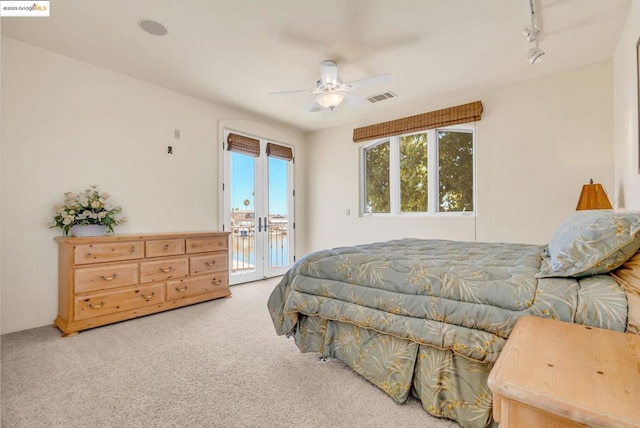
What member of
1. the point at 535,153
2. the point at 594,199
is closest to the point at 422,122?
the point at 535,153

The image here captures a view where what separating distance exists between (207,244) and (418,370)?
2.84 metres

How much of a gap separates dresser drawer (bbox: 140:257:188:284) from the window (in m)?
2.96

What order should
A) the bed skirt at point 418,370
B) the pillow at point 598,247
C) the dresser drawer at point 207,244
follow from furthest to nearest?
1. the dresser drawer at point 207,244
2. the bed skirt at point 418,370
3. the pillow at point 598,247

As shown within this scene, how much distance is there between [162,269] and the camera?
3184mm

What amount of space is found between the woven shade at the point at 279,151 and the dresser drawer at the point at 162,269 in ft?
7.74

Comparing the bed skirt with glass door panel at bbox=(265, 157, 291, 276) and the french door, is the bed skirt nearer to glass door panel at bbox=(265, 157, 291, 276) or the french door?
the french door

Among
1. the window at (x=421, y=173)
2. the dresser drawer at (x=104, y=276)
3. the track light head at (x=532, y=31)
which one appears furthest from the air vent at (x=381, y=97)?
the dresser drawer at (x=104, y=276)

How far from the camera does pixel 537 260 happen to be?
67.5 inches

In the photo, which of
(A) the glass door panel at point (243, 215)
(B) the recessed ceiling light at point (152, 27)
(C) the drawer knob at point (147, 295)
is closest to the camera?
(B) the recessed ceiling light at point (152, 27)

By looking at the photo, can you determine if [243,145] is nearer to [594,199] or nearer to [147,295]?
[147,295]

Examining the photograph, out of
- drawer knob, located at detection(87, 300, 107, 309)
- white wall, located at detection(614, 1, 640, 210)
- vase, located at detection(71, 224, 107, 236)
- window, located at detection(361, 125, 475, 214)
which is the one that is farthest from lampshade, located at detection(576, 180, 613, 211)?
vase, located at detection(71, 224, 107, 236)

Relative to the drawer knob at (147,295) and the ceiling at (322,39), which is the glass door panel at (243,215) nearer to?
the ceiling at (322,39)

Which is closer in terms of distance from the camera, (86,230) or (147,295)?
(86,230)

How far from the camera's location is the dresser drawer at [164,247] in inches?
122
